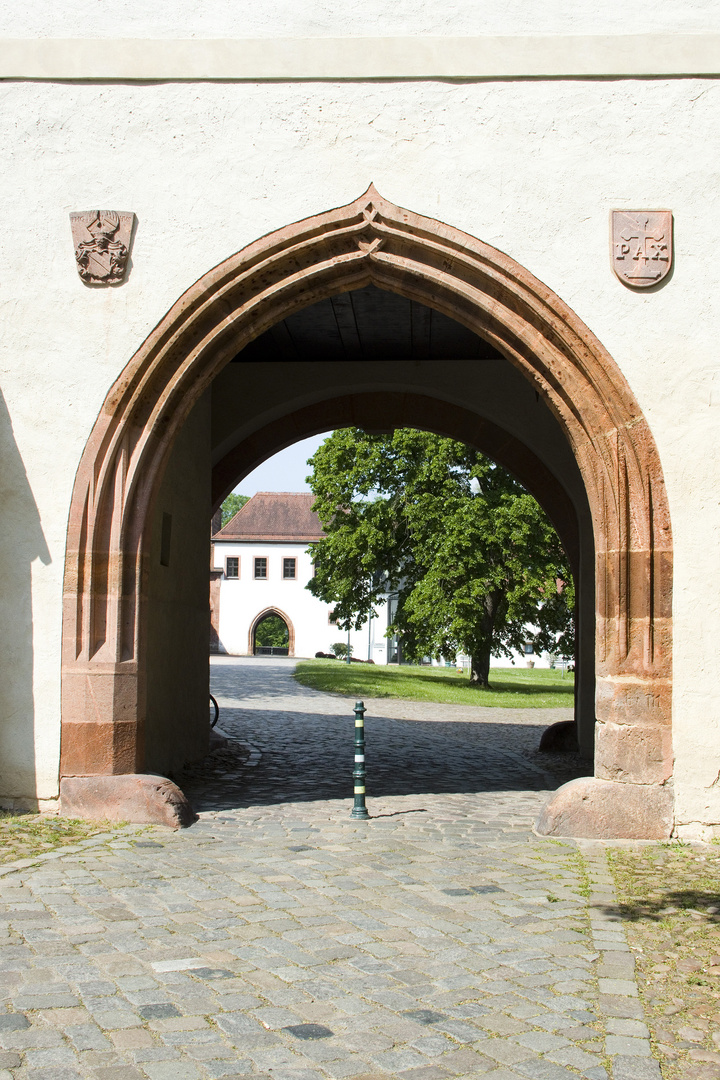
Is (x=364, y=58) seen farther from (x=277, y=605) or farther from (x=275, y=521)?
(x=275, y=521)

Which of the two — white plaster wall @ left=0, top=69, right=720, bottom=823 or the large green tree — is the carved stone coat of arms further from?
the large green tree

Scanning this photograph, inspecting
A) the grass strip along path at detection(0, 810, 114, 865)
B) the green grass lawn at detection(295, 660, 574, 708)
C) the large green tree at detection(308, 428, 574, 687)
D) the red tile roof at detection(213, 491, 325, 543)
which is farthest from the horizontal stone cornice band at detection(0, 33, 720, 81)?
the red tile roof at detection(213, 491, 325, 543)

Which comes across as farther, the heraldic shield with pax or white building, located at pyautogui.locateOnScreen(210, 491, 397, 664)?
white building, located at pyautogui.locateOnScreen(210, 491, 397, 664)

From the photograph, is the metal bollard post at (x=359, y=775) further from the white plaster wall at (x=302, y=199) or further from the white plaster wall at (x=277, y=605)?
the white plaster wall at (x=277, y=605)

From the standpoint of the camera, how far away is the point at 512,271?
7.14 meters

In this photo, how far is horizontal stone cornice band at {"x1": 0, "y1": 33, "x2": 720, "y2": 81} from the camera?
7199 mm

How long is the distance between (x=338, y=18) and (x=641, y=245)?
107 inches

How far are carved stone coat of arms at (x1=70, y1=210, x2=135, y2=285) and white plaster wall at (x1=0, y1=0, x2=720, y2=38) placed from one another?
138 centimetres

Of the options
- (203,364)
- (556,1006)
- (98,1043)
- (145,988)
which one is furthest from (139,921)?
(203,364)

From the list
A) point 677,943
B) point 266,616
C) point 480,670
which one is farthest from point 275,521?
point 677,943

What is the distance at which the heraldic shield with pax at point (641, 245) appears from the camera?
7070mm

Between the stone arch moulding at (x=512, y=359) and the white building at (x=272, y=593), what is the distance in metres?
46.5

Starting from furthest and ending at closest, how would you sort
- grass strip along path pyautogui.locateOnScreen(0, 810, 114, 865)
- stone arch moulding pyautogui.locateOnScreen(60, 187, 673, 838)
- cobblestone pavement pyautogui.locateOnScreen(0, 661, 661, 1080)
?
stone arch moulding pyautogui.locateOnScreen(60, 187, 673, 838) < grass strip along path pyautogui.locateOnScreen(0, 810, 114, 865) < cobblestone pavement pyautogui.locateOnScreen(0, 661, 661, 1080)

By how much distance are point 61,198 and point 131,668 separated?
3.37 meters
